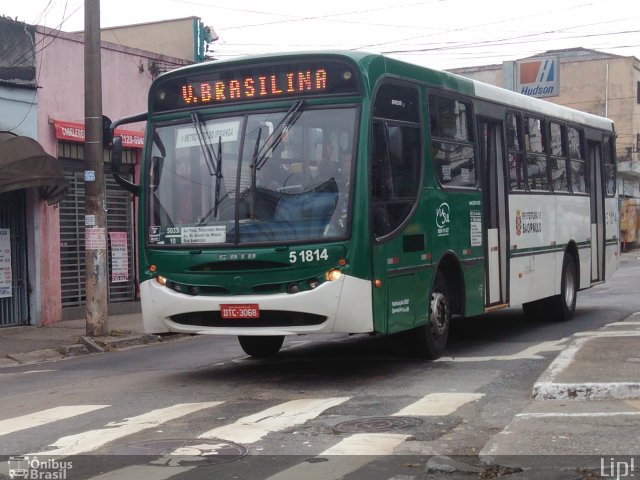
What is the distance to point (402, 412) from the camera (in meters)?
8.66

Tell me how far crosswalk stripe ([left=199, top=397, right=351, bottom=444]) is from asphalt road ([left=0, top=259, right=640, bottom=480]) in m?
0.02

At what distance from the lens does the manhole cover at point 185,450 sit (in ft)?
23.0

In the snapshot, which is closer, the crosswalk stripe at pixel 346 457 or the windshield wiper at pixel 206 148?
the crosswalk stripe at pixel 346 457

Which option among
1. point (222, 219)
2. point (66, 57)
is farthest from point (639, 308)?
point (66, 57)

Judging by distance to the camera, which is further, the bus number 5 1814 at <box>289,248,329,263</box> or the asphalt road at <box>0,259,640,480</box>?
the bus number 5 1814 at <box>289,248,329,263</box>

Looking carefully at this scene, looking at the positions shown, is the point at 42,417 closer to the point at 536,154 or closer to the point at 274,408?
the point at 274,408

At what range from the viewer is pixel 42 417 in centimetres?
888

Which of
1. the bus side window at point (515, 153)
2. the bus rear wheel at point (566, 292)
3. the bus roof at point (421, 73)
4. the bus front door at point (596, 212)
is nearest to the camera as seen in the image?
the bus roof at point (421, 73)

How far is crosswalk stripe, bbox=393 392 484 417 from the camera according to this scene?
28.2 ft

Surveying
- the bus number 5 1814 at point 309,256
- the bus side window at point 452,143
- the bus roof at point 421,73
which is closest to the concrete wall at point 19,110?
the bus roof at point 421,73

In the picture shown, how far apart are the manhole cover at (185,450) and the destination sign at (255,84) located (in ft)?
13.6

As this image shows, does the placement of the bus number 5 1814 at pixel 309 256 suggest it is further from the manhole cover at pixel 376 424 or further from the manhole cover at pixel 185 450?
the manhole cover at pixel 185 450

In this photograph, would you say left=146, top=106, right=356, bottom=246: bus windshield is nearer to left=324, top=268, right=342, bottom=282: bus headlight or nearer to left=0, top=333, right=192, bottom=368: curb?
left=324, top=268, right=342, bottom=282: bus headlight

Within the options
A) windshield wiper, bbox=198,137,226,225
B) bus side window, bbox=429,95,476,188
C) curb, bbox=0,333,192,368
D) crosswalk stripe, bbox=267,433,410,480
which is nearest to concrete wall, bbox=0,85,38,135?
curb, bbox=0,333,192,368
